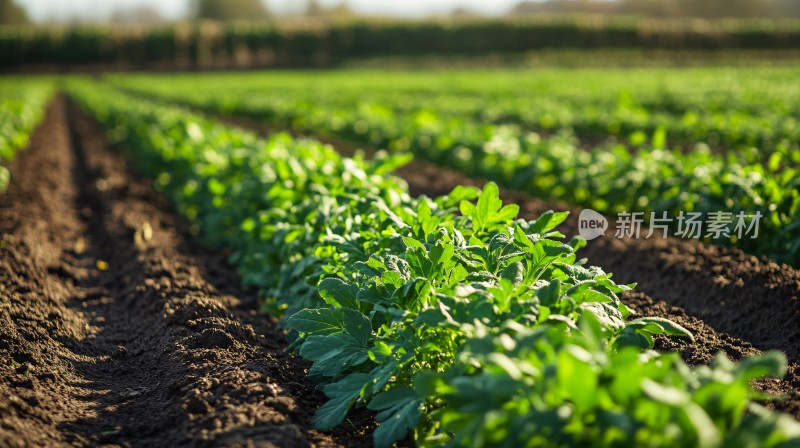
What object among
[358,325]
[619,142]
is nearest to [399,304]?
[358,325]

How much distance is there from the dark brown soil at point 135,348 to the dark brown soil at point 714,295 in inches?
74.4

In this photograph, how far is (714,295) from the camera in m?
4.39

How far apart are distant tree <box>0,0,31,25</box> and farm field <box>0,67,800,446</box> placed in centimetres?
10075

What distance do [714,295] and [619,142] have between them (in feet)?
24.8

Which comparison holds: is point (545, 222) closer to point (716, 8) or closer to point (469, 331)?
point (469, 331)

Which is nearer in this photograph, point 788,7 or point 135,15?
point 788,7

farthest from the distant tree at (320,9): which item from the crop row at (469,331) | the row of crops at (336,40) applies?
the crop row at (469,331)

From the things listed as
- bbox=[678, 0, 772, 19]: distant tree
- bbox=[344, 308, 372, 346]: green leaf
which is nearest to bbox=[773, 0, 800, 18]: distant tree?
bbox=[678, 0, 772, 19]: distant tree

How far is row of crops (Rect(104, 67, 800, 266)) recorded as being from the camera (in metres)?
5.10

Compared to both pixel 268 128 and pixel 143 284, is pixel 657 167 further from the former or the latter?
pixel 268 128

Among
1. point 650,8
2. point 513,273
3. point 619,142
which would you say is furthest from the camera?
point 650,8

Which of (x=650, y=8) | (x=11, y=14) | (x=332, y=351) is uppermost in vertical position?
(x=11, y=14)

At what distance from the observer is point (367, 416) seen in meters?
3.14

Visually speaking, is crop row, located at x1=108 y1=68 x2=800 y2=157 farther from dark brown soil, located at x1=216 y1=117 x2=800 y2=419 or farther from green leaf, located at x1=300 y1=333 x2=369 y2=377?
green leaf, located at x1=300 y1=333 x2=369 y2=377
